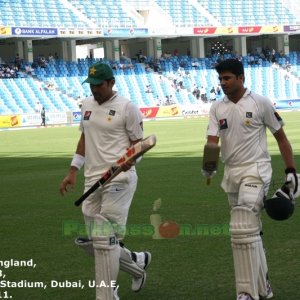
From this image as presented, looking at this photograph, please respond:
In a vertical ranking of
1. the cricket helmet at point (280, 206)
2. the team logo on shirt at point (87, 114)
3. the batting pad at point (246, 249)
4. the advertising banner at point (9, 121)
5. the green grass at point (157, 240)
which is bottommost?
the advertising banner at point (9, 121)

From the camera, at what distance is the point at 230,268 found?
8781 millimetres

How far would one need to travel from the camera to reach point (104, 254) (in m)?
7.15

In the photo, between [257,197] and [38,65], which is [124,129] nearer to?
[257,197]

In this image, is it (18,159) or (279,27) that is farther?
(279,27)

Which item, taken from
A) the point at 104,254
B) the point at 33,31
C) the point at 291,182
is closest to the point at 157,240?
the point at 104,254

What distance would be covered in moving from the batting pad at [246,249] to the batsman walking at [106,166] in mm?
948

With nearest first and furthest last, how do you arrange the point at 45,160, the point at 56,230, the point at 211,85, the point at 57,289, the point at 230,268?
1. the point at 57,289
2. the point at 230,268
3. the point at 56,230
4. the point at 45,160
5. the point at 211,85

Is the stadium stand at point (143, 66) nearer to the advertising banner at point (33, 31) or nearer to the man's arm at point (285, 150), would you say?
the advertising banner at point (33, 31)

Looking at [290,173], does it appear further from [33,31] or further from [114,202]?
[33,31]

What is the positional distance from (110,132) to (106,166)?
290 millimetres

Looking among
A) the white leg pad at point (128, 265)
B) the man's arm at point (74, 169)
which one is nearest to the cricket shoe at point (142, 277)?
the white leg pad at point (128, 265)

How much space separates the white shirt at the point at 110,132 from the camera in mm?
7383

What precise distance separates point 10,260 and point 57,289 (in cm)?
160

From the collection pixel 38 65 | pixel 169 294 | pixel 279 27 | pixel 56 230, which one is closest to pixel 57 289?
pixel 169 294
